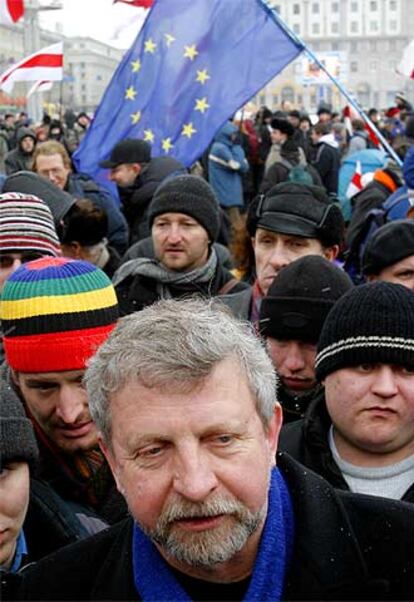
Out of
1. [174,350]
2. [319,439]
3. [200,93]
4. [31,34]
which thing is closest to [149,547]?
[174,350]

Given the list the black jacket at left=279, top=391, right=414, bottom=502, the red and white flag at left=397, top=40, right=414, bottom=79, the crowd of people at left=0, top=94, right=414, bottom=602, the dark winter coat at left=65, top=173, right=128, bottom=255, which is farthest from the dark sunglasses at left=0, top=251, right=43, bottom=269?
A: the red and white flag at left=397, top=40, right=414, bottom=79

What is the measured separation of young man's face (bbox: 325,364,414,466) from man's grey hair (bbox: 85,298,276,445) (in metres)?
0.73

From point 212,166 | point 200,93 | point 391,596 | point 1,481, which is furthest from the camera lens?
point 212,166

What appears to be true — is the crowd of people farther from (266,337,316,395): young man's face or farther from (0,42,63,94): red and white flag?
(0,42,63,94): red and white flag

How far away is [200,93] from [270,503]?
499 centimetres

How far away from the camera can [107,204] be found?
6.14m

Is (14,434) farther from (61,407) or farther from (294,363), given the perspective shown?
(294,363)

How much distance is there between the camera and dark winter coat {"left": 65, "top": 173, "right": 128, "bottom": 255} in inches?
235

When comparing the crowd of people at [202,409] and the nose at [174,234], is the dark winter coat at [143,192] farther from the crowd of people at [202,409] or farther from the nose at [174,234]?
the nose at [174,234]

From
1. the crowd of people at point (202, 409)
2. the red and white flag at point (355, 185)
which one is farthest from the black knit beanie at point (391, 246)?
A: the red and white flag at point (355, 185)

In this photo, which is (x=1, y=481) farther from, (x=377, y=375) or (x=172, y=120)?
(x=172, y=120)

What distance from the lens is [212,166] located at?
11.4 m

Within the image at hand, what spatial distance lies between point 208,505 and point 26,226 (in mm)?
2132

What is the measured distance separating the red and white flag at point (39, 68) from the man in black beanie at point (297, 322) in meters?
6.61
